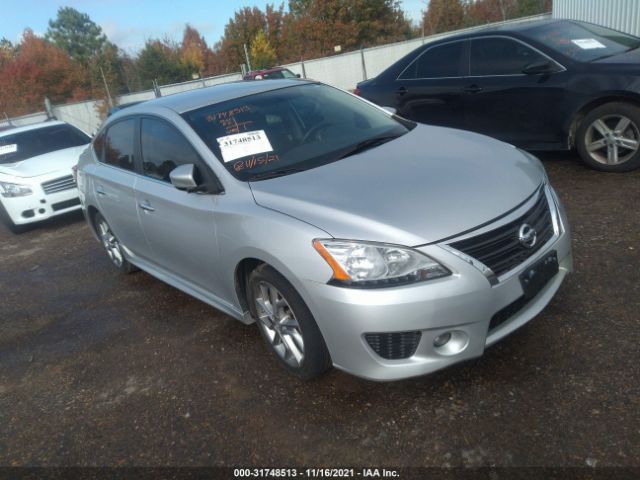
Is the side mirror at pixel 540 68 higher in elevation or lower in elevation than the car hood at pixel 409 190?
higher

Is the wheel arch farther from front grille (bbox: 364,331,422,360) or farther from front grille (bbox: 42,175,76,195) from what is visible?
front grille (bbox: 42,175,76,195)

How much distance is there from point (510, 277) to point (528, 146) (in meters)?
3.62

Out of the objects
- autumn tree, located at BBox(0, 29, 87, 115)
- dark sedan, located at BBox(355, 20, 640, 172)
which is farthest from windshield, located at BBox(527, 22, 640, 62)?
autumn tree, located at BBox(0, 29, 87, 115)

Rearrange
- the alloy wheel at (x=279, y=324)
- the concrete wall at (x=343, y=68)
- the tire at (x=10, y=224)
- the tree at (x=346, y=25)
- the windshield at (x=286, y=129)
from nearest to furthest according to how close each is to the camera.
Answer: the alloy wheel at (x=279, y=324), the windshield at (x=286, y=129), the tire at (x=10, y=224), the concrete wall at (x=343, y=68), the tree at (x=346, y=25)

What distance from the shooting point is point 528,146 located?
18.2 feet

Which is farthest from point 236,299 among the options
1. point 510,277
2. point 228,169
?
point 510,277

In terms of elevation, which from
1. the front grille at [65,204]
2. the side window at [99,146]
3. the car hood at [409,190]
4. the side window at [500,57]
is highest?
the side window at [500,57]

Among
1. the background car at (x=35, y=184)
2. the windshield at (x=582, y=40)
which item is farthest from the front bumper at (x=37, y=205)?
the windshield at (x=582, y=40)

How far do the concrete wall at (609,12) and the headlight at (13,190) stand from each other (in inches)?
485

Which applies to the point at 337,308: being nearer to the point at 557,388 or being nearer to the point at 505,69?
the point at 557,388

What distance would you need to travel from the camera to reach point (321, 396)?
2.79m

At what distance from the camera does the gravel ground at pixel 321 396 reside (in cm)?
233

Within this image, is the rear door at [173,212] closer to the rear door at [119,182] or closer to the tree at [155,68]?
the rear door at [119,182]

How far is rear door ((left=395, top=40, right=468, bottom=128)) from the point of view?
6012 millimetres
